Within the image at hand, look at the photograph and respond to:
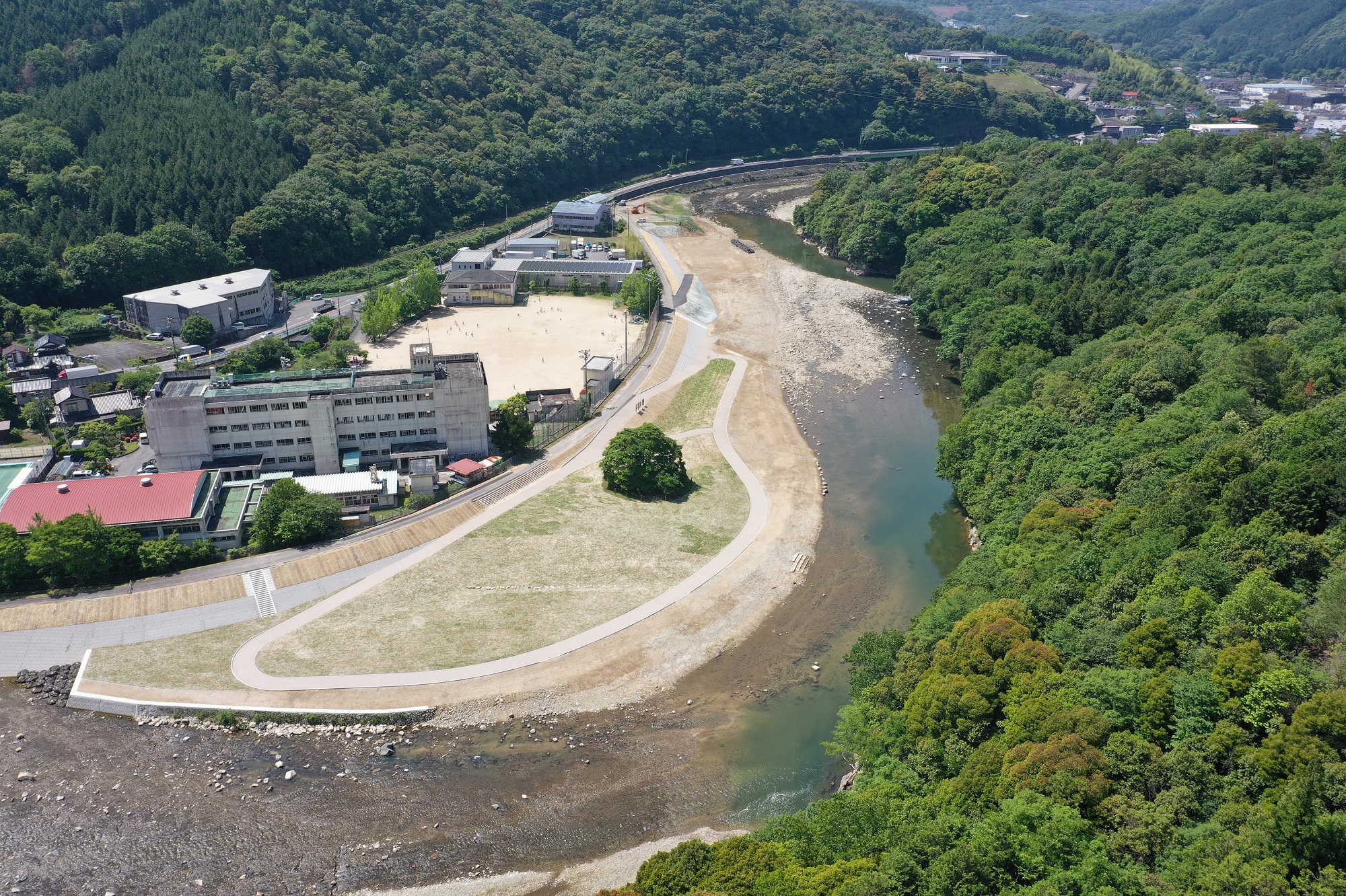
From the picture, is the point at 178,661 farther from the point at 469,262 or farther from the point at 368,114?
the point at 368,114

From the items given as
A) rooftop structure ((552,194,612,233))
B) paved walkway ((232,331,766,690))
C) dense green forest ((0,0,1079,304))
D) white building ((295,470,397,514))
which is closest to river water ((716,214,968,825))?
paved walkway ((232,331,766,690))

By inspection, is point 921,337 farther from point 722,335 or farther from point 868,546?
point 868,546

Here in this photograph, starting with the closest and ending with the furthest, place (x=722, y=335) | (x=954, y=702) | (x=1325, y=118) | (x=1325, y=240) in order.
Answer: (x=954, y=702)
(x=1325, y=240)
(x=722, y=335)
(x=1325, y=118)

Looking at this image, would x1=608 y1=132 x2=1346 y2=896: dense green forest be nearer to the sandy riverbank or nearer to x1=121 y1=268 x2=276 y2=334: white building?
the sandy riverbank

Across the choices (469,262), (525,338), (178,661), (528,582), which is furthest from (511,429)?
(469,262)

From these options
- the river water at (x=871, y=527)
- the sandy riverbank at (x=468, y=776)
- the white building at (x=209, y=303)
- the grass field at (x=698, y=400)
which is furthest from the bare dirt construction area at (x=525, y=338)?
the sandy riverbank at (x=468, y=776)

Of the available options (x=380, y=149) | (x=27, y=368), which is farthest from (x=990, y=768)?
(x=380, y=149)

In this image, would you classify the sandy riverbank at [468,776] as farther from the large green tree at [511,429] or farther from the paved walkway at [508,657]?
the large green tree at [511,429]
